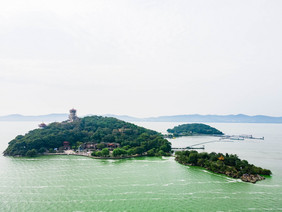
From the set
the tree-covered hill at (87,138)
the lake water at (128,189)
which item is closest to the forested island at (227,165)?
the lake water at (128,189)

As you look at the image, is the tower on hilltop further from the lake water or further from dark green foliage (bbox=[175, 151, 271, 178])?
dark green foliage (bbox=[175, 151, 271, 178])

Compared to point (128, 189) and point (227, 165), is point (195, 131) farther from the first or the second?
point (128, 189)

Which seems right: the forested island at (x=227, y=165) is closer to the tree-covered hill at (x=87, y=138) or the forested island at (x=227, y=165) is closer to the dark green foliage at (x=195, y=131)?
the tree-covered hill at (x=87, y=138)

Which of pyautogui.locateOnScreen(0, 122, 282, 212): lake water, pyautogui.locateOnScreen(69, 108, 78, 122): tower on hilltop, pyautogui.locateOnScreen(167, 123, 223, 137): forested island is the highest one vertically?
pyautogui.locateOnScreen(69, 108, 78, 122): tower on hilltop

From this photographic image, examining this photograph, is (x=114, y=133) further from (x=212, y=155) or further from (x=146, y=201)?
(x=146, y=201)

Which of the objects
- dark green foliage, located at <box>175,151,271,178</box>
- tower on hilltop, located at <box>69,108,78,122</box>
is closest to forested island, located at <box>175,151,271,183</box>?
dark green foliage, located at <box>175,151,271,178</box>

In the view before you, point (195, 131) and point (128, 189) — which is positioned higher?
point (195, 131)

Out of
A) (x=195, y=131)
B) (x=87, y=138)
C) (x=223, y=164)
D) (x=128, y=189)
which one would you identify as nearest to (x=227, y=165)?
(x=223, y=164)
